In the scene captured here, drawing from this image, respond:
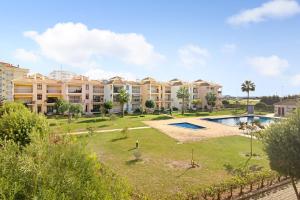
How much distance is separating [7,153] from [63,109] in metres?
48.1

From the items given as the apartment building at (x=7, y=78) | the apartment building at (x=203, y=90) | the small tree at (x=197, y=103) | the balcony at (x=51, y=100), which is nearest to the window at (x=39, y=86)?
the balcony at (x=51, y=100)

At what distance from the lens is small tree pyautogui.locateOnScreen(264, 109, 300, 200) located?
45.5ft

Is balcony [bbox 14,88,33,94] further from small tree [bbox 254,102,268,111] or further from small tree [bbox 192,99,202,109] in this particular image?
small tree [bbox 254,102,268,111]

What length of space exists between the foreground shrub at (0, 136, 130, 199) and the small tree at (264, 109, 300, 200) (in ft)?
30.8

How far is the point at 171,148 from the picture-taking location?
102ft

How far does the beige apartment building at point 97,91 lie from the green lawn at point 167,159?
31.0 metres

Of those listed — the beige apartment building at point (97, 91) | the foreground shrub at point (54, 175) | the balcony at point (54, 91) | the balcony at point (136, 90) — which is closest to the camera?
the foreground shrub at point (54, 175)

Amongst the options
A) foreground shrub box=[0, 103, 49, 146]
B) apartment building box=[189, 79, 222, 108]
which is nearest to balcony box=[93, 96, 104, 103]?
apartment building box=[189, 79, 222, 108]

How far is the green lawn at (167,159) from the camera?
19734 millimetres

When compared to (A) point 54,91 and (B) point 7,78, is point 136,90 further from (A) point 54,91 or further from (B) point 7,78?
(B) point 7,78

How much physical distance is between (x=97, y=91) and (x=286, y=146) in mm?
61670

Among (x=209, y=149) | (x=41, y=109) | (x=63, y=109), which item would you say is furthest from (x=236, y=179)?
(x=41, y=109)

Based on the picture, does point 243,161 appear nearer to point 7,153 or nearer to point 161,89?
point 7,153

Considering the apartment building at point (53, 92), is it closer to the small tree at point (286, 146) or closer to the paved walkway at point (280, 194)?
the paved walkway at point (280, 194)
